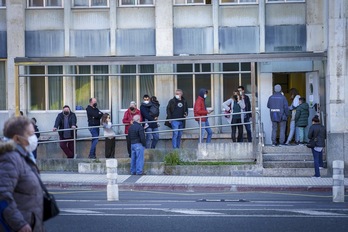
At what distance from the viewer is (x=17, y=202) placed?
7.57 m

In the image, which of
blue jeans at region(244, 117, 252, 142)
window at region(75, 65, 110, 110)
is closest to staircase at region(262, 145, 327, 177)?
blue jeans at region(244, 117, 252, 142)

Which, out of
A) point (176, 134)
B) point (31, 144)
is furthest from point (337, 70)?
point (31, 144)

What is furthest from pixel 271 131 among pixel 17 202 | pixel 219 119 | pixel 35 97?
pixel 17 202

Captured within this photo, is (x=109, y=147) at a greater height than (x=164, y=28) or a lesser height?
lesser

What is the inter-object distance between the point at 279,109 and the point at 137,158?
5232mm

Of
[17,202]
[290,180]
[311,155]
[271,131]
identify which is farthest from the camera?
[271,131]

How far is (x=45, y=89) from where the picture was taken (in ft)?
99.4

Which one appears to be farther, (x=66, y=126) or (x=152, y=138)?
(x=66, y=126)

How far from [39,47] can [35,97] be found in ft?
5.83

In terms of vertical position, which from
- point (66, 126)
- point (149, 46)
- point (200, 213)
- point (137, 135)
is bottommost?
point (200, 213)

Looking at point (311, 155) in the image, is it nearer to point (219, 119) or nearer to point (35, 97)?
point (219, 119)

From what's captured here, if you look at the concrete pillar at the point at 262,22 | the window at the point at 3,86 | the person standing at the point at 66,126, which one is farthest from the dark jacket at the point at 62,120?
the concrete pillar at the point at 262,22

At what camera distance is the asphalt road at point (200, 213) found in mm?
13578

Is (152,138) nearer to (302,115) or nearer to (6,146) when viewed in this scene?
(302,115)
